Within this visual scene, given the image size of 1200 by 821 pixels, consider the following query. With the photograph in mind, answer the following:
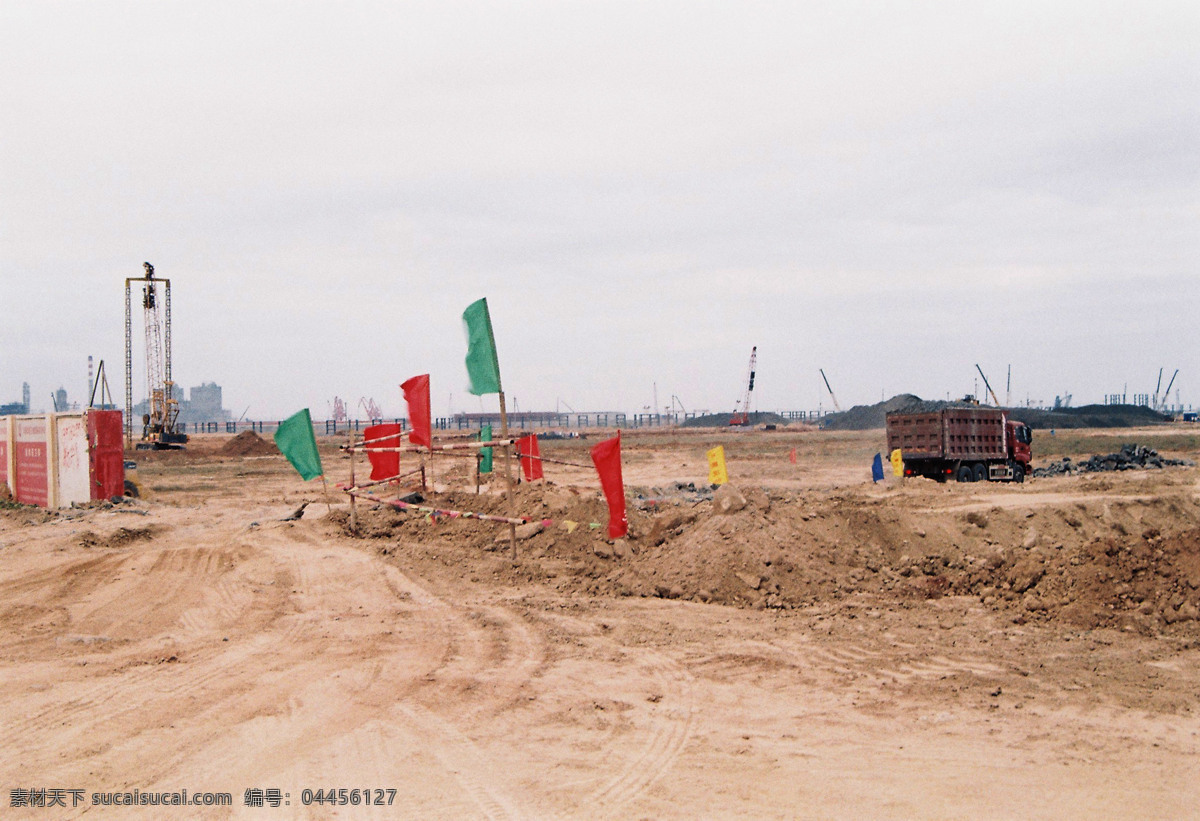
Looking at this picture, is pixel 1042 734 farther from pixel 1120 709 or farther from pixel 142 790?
pixel 142 790

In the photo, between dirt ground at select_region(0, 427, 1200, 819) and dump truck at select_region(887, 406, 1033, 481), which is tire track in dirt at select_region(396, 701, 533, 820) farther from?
dump truck at select_region(887, 406, 1033, 481)

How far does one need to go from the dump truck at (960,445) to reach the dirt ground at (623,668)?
37.1 feet

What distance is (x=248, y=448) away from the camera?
55000 millimetres

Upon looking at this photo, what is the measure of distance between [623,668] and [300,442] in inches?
334

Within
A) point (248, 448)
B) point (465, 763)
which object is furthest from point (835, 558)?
point (248, 448)

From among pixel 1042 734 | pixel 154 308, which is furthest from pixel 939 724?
pixel 154 308

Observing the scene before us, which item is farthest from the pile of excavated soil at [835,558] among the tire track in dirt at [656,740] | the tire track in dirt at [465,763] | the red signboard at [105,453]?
the red signboard at [105,453]

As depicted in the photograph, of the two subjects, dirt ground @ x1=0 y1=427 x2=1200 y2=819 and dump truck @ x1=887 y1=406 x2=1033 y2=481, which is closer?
dirt ground @ x1=0 y1=427 x2=1200 y2=819

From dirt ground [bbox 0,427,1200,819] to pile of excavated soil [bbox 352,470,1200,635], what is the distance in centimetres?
4

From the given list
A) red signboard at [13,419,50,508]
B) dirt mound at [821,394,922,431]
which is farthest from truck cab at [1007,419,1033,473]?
dirt mound at [821,394,922,431]

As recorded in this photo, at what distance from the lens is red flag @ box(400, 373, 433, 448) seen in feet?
42.7

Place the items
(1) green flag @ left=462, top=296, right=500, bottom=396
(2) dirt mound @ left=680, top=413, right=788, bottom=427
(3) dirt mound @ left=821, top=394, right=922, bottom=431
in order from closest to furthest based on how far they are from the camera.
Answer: (1) green flag @ left=462, top=296, right=500, bottom=396 → (3) dirt mound @ left=821, top=394, right=922, bottom=431 → (2) dirt mound @ left=680, top=413, right=788, bottom=427

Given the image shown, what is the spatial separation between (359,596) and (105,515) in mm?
10235

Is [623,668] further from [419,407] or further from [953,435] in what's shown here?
[953,435]
